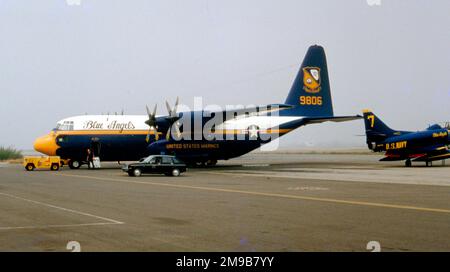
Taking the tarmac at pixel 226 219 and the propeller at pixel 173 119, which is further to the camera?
the propeller at pixel 173 119

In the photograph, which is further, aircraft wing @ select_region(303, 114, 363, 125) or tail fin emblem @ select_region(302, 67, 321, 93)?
tail fin emblem @ select_region(302, 67, 321, 93)

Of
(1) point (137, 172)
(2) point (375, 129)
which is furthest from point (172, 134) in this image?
(2) point (375, 129)

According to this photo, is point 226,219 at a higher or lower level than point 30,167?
lower

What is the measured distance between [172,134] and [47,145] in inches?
437

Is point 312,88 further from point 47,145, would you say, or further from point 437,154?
point 47,145

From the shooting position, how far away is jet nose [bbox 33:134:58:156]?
46875 mm

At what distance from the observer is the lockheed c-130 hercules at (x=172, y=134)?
46031mm

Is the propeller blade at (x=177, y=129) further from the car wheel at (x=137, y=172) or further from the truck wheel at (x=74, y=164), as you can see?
the truck wheel at (x=74, y=164)

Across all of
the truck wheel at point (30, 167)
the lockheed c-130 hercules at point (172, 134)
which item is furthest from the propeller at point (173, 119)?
the truck wheel at point (30, 167)

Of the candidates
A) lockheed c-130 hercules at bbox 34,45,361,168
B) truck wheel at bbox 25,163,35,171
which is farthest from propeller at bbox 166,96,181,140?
truck wheel at bbox 25,163,35,171

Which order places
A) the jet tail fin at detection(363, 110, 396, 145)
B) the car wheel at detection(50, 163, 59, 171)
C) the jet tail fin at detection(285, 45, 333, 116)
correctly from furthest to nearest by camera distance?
the jet tail fin at detection(285, 45, 333, 116) < the jet tail fin at detection(363, 110, 396, 145) < the car wheel at detection(50, 163, 59, 171)

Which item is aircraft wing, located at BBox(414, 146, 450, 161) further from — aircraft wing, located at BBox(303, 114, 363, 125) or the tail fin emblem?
the tail fin emblem

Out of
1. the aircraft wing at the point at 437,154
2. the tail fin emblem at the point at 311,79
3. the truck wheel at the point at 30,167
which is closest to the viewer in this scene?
the truck wheel at the point at 30,167

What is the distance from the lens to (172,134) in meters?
46.0
